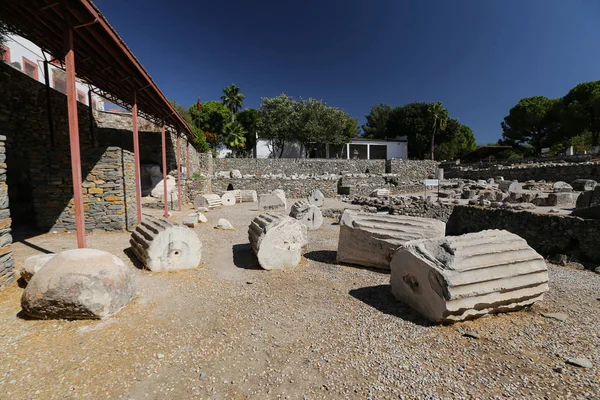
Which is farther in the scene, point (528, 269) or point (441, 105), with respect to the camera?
point (441, 105)

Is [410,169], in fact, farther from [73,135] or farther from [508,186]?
[73,135]

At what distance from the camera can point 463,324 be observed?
354 cm

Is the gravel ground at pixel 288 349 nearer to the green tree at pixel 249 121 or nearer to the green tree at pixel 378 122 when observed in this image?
the green tree at pixel 249 121

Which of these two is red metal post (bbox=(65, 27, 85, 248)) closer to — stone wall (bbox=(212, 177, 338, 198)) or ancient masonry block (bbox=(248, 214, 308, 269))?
ancient masonry block (bbox=(248, 214, 308, 269))

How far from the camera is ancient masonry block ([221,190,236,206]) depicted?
16.0m

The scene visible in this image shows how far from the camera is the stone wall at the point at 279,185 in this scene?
2070 cm

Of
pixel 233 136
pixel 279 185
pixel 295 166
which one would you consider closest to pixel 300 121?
pixel 295 166

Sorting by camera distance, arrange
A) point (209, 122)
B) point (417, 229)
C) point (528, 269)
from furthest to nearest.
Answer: point (209, 122), point (417, 229), point (528, 269)

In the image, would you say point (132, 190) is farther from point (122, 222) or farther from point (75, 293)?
point (75, 293)

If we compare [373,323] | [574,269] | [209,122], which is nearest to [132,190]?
[373,323]

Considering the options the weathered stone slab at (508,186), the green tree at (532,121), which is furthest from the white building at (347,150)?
the weathered stone slab at (508,186)

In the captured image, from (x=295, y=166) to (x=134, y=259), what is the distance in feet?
80.0

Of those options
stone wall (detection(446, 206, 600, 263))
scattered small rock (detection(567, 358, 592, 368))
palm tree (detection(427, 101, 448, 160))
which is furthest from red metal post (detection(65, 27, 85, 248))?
palm tree (detection(427, 101, 448, 160))

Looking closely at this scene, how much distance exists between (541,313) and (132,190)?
33.2 ft
